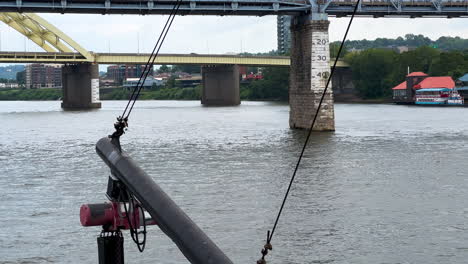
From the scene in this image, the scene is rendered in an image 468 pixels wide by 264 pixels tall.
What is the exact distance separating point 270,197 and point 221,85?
115 meters

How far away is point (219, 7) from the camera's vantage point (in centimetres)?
5494

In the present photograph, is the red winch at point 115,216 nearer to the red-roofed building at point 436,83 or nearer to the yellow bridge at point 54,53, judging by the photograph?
the yellow bridge at point 54,53

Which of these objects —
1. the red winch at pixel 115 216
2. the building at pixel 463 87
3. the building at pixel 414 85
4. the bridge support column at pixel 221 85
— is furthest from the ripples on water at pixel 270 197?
the bridge support column at pixel 221 85

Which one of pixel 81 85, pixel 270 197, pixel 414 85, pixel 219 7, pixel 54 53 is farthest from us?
pixel 414 85

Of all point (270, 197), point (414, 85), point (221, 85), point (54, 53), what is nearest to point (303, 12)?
point (270, 197)

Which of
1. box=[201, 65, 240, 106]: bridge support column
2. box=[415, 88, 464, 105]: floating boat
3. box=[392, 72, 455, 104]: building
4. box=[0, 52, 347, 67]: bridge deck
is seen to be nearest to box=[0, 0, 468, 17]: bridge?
box=[0, 52, 347, 67]: bridge deck

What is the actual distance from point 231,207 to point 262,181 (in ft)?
20.0

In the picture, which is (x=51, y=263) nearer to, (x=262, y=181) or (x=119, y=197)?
(x=119, y=197)

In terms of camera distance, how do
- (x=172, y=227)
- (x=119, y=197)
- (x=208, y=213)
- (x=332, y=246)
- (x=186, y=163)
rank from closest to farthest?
(x=172, y=227) → (x=119, y=197) → (x=332, y=246) → (x=208, y=213) → (x=186, y=163)

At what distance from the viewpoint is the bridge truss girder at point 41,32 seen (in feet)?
355

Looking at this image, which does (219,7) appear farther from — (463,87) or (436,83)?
(463,87)

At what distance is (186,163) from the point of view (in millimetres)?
33938

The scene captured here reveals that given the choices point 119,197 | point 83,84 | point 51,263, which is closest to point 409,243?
point 51,263

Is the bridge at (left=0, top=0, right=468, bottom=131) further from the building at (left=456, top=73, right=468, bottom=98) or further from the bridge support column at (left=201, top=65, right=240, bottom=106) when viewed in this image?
the bridge support column at (left=201, top=65, right=240, bottom=106)
